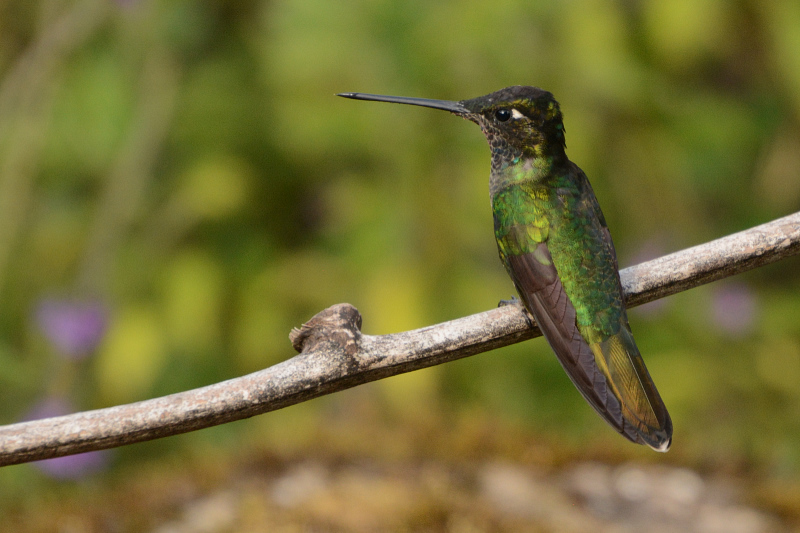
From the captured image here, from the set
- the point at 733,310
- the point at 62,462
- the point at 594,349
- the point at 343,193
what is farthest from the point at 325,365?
the point at 733,310

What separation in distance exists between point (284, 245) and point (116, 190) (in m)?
0.87

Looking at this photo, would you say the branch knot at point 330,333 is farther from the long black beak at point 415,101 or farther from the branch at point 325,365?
the long black beak at point 415,101

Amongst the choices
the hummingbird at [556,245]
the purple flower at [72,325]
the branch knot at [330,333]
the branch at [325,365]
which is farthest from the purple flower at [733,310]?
the branch knot at [330,333]

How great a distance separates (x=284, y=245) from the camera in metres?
4.61

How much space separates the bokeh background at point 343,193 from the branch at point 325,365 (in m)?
1.52

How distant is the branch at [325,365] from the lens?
170cm

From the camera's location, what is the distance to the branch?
5.57 ft

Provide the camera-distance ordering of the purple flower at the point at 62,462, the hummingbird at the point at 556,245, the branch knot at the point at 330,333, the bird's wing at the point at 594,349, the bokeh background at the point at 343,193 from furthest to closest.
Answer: the bokeh background at the point at 343,193, the purple flower at the point at 62,462, the hummingbird at the point at 556,245, the bird's wing at the point at 594,349, the branch knot at the point at 330,333

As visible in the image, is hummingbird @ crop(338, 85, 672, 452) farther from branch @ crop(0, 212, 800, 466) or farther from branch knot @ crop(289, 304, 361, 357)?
branch knot @ crop(289, 304, 361, 357)

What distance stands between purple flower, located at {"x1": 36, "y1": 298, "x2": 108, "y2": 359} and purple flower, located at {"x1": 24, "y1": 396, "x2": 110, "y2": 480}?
248 millimetres

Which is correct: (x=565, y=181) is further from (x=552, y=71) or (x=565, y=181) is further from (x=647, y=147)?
(x=647, y=147)

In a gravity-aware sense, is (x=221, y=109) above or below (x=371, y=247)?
above

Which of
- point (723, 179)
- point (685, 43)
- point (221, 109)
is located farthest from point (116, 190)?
point (723, 179)

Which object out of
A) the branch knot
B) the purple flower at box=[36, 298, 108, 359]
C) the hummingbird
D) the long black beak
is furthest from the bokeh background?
the branch knot
